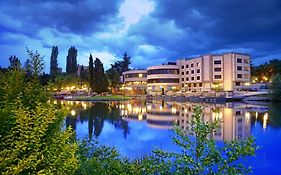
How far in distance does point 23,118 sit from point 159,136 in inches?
819

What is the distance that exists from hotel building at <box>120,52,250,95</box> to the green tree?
77.0 ft

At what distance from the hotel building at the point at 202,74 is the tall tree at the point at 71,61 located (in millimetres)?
42424

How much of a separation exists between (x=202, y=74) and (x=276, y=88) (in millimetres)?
34048

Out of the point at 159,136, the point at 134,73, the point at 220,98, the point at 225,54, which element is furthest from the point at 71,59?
the point at 159,136

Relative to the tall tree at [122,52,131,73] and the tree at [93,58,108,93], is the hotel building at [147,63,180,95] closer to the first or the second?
the tree at [93,58,108,93]

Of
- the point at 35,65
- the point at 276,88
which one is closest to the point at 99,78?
the point at 276,88

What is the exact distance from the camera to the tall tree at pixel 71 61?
145000 millimetres

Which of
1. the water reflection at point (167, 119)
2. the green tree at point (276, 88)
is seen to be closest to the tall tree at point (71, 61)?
the green tree at point (276, 88)

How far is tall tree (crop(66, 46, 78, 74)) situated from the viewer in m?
145

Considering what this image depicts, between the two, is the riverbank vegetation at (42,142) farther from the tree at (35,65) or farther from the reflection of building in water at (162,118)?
the reflection of building in water at (162,118)

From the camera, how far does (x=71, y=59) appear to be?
146 m

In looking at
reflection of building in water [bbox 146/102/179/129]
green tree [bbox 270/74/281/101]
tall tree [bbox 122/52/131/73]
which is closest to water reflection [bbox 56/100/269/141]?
reflection of building in water [bbox 146/102/179/129]

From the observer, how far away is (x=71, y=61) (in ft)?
482

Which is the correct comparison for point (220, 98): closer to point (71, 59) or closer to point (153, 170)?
point (153, 170)
